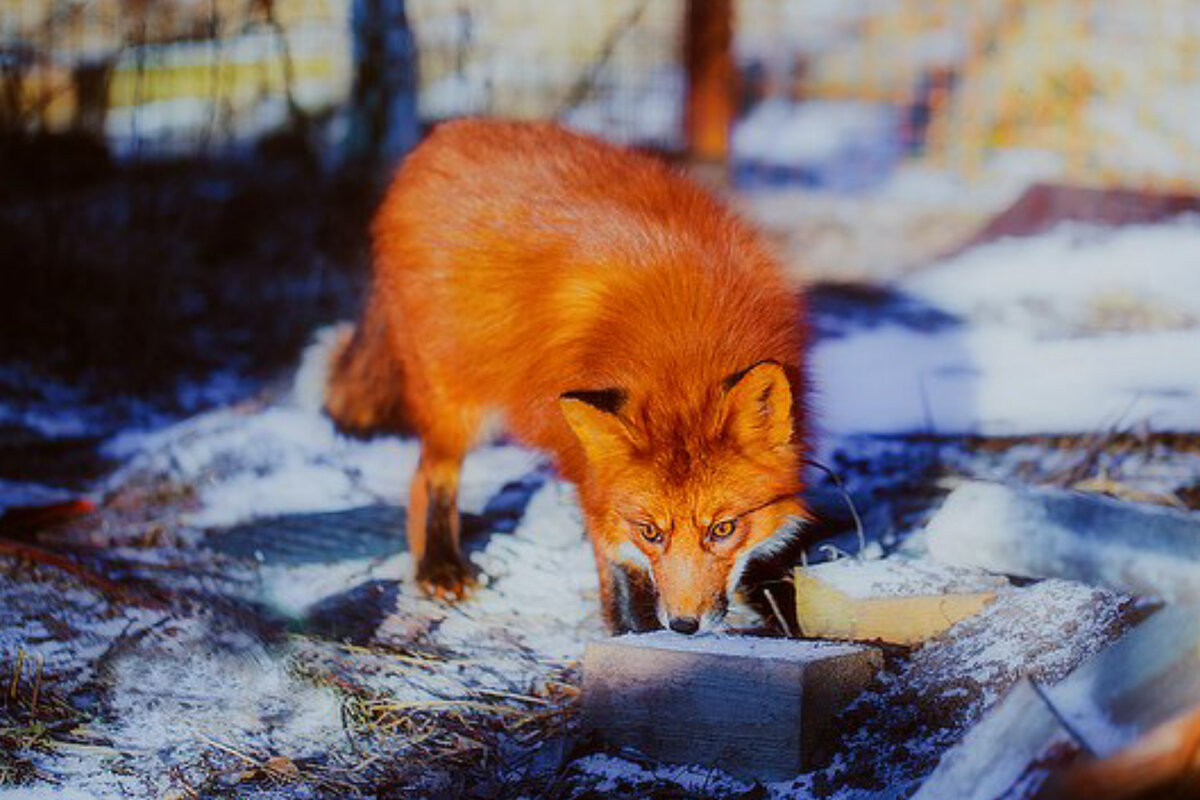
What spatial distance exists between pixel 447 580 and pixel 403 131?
4874mm

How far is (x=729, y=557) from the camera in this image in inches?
125

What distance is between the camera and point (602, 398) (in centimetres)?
306

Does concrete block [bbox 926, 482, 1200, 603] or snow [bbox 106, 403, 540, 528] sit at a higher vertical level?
concrete block [bbox 926, 482, 1200, 603]

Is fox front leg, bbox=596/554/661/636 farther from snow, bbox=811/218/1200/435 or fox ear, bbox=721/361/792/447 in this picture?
snow, bbox=811/218/1200/435

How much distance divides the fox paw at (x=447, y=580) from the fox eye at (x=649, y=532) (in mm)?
1125

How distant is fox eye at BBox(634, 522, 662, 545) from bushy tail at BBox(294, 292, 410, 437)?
182 centimetres

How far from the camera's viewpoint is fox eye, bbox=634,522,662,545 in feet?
10.2

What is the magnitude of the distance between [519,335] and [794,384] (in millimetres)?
928

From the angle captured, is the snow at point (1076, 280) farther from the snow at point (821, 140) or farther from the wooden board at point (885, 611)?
the wooden board at point (885, 611)

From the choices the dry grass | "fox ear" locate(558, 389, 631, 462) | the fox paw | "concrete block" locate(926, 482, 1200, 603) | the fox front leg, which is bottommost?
the fox paw

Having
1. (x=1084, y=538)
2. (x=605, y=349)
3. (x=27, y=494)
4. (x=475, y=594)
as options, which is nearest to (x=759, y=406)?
(x=605, y=349)

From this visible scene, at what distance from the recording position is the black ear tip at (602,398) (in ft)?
9.84

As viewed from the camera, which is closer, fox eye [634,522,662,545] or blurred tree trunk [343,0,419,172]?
fox eye [634,522,662,545]

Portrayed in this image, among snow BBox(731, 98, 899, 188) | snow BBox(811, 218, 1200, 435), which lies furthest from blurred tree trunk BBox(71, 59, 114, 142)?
snow BBox(731, 98, 899, 188)
